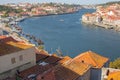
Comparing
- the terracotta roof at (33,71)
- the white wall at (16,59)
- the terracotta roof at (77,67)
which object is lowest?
the terracotta roof at (33,71)

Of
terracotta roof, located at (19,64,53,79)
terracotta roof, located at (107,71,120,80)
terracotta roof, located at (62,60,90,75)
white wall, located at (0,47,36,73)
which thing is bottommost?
terracotta roof, located at (107,71,120,80)

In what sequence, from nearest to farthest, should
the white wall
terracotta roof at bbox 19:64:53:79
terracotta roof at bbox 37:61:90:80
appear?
1. terracotta roof at bbox 37:61:90:80
2. the white wall
3. terracotta roof at bbox 19:64:53:79

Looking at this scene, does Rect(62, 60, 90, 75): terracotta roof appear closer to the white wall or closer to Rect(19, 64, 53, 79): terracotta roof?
Rect(19, 64, 53, 79): terracotta roof

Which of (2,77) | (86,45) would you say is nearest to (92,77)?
(2,77)

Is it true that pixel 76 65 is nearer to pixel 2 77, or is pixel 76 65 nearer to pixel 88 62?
pixel 88 62

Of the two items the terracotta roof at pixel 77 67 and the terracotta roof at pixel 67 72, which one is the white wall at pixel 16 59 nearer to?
the terracotta roof at pixel 67 72

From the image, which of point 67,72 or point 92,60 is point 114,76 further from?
point 67,72

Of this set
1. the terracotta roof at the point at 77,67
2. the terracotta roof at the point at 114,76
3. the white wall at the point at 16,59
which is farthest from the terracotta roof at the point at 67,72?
the white wall at the point at 16,59

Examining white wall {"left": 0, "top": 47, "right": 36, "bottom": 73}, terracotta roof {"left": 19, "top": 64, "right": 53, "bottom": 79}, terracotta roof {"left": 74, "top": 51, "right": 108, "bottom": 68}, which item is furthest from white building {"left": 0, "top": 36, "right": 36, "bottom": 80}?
terracotta roof {"left": 74, "top": 51, "right": 108, "bottom": 68}

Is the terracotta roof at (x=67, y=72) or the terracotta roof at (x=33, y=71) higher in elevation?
the terracotta roof at (x=67, y=72)

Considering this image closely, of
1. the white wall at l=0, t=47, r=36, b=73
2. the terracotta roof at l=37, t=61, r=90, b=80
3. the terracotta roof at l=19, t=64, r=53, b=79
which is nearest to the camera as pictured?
the terracotta roof at l=37, t=61, r=90, b=80

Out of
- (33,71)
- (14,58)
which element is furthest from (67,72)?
(14,58)
